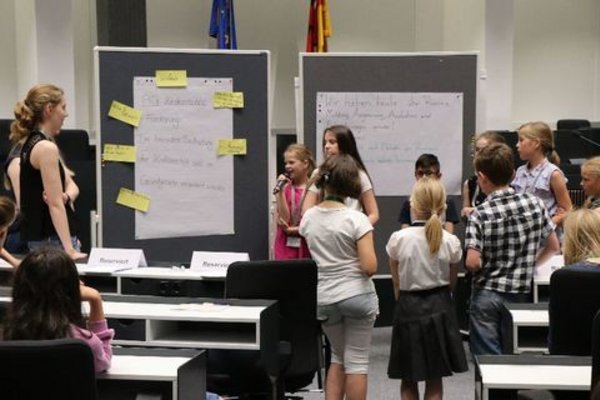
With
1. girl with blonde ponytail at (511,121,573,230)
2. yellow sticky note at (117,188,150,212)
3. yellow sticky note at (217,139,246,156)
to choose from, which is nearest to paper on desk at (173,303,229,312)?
yellow sticky note at (117,188,150,212)

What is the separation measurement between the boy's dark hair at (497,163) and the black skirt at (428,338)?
54 centimetres

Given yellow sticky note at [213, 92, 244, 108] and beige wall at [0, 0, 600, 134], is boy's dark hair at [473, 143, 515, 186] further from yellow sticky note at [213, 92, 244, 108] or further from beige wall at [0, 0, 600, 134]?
beige wall at [0, 0, 600, 134]

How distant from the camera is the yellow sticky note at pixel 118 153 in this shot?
5.33 m

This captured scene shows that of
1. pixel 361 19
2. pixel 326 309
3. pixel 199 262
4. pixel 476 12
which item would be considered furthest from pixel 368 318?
pixel 361 19

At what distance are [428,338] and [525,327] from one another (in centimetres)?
51

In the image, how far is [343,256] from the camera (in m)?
4.16

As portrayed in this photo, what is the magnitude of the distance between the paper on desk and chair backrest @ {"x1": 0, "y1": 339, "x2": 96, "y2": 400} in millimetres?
1114

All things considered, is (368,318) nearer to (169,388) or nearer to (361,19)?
(169,388)

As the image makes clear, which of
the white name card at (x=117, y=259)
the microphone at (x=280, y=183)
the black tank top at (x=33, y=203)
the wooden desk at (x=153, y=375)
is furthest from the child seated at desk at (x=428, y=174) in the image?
the wooden desk at (x=153, y=375)

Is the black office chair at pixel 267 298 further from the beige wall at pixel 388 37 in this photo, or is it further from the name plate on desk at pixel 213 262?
the beige wall at pixel 388 37

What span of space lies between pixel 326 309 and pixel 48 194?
138cm

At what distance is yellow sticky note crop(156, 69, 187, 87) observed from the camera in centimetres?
536

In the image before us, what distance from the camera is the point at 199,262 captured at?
4.61 m

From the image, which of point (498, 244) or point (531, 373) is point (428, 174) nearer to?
point (498, 244)
